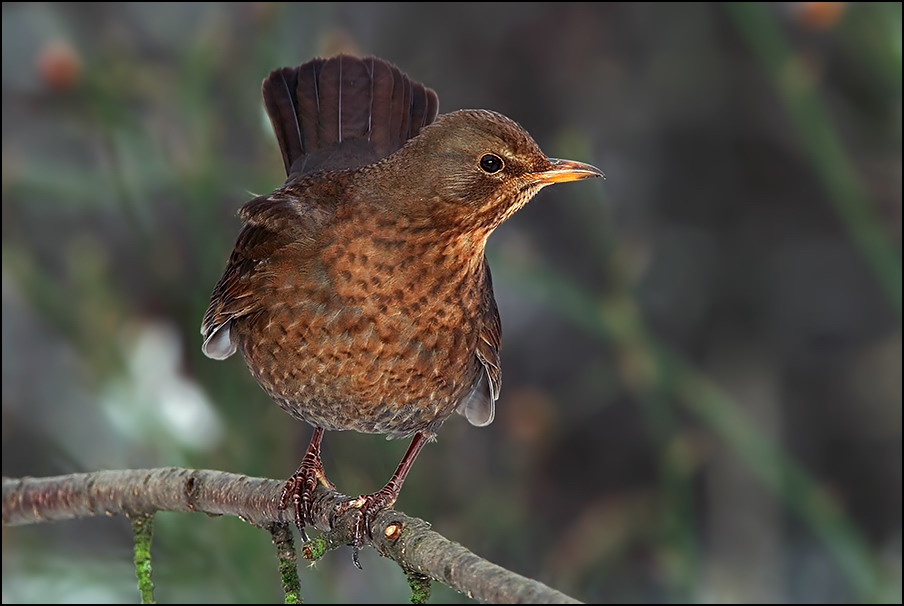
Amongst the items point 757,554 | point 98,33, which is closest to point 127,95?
point 98,33

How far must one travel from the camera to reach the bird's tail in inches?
174

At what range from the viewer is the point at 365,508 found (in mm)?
3533

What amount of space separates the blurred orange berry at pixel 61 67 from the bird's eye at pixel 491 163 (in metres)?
3.12

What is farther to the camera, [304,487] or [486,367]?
[486,367]

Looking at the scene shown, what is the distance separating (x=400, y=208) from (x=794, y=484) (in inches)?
105

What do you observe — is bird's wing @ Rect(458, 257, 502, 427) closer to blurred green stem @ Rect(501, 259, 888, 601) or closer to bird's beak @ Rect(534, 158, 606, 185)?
bird's beak @ Rect(534, 158, 606, 185)

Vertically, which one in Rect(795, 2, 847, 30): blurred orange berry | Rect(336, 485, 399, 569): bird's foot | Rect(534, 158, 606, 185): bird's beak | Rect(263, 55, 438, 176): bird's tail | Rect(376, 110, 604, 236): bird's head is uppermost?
Rect(795, 2, 847, 30): blurred orange berry

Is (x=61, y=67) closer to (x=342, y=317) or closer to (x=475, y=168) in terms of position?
(x=342, y=317)

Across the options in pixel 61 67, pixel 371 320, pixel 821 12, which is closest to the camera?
pixel 371 320

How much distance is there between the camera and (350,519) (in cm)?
357

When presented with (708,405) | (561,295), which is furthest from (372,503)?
(708,405)

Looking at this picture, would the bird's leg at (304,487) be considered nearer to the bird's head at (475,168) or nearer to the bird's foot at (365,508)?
the bird's foot at (365,508)

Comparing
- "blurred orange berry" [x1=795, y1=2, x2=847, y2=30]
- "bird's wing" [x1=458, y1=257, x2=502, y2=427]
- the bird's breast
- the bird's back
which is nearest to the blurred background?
"blurred orange berry" [x1=795, y1=2, x2=847, y2=30]

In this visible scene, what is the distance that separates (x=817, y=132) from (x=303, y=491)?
295 centimetres
